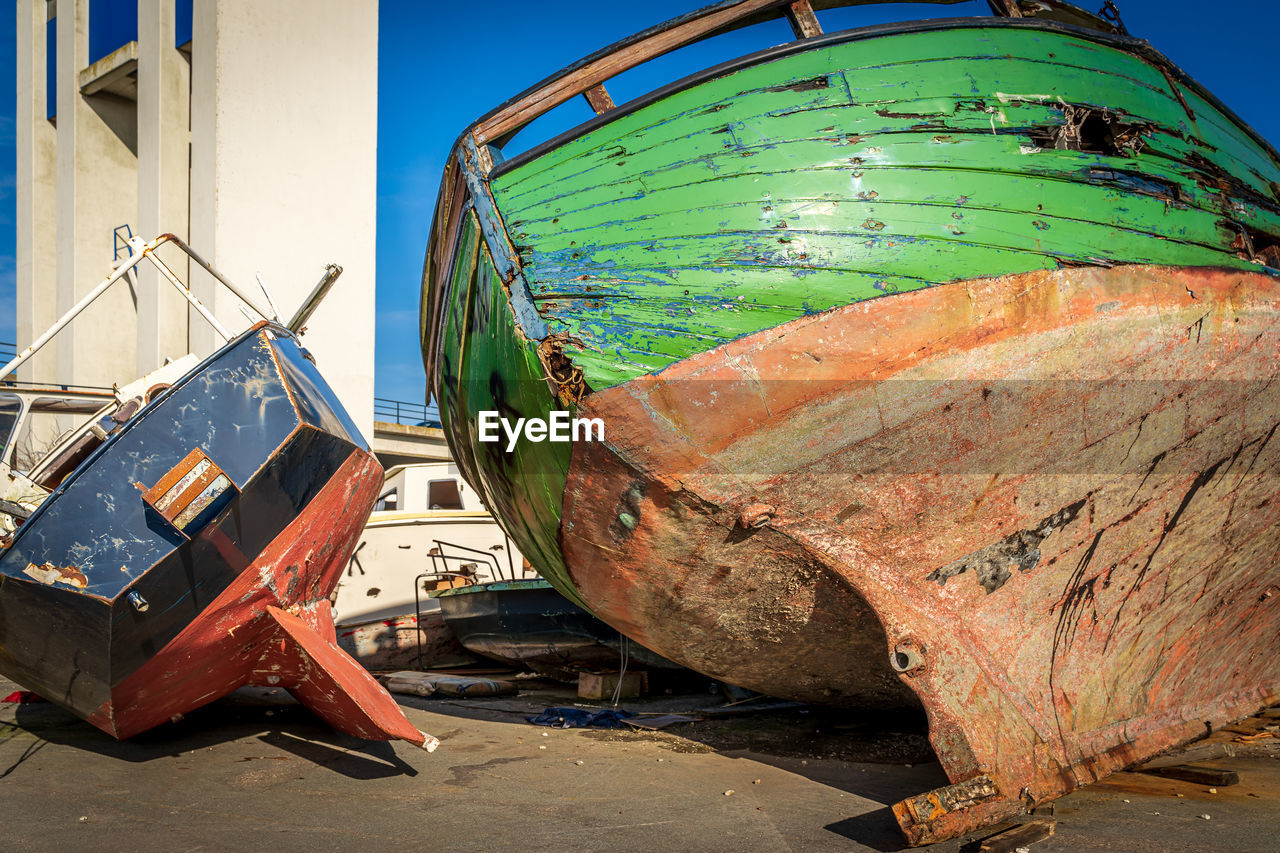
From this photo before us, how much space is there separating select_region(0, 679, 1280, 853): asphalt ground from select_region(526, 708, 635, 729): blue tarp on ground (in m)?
0.21

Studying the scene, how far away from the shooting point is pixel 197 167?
1488cm

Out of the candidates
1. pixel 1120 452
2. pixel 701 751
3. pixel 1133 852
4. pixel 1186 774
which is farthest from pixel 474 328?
pixel 1186 774

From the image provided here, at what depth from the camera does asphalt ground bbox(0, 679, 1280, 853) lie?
3.16 metres

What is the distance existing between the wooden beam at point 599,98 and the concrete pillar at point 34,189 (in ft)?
62.8

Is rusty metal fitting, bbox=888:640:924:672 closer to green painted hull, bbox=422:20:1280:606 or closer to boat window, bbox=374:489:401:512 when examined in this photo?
green painted hull, bbox=422:20:1280:606

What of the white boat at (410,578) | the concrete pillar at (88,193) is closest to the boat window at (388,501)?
the white boat at (410,578)

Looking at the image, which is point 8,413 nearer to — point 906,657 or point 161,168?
point 906,657

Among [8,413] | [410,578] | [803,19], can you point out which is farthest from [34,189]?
[803,19]

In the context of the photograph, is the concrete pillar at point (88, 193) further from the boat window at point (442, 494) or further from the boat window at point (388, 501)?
the boat window at point (442, 494)

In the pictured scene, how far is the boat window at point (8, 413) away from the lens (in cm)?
566

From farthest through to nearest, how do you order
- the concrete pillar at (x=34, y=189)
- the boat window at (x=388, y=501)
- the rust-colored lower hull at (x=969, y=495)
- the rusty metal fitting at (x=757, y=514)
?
1. the concrete pillar at (x=34, y=189)
2. the boat window at (x=388, y=501)
3. the rusty metal fitting at (x=757, y=514)
4. the rust-colored lower hull at (x=969, y=495)

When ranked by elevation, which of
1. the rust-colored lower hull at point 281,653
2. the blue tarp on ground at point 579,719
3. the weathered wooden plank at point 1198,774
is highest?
the rust-colored lower hull at point 281,653

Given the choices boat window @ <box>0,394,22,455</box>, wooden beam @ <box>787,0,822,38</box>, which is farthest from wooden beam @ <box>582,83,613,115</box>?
boat window @ <box>0,394,22,455</box>

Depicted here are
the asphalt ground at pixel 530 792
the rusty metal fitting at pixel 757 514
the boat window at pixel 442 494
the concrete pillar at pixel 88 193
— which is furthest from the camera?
the concrete pillar at pixel 88 193
